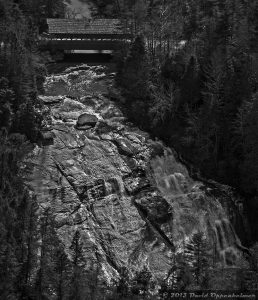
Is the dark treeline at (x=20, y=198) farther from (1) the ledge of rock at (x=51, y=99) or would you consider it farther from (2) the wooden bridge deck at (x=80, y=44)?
(2) the wooden bridge deck at (x=80, y=44)

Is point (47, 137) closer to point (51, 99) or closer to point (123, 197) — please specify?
point (51, 99)

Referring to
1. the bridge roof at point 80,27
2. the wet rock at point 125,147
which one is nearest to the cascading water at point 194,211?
the wet rock at point 125,147

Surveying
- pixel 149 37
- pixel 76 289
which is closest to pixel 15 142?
pixel 76 289

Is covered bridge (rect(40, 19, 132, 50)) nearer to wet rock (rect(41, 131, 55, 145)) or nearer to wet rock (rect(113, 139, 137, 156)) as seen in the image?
wet rock (rect(113, 139, 137, 156))

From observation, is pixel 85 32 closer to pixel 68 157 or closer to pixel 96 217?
pixel 68 157

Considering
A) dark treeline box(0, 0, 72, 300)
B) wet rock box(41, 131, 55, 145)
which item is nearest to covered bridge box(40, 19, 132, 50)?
dark treeline box(0, 0, 72, 300)
